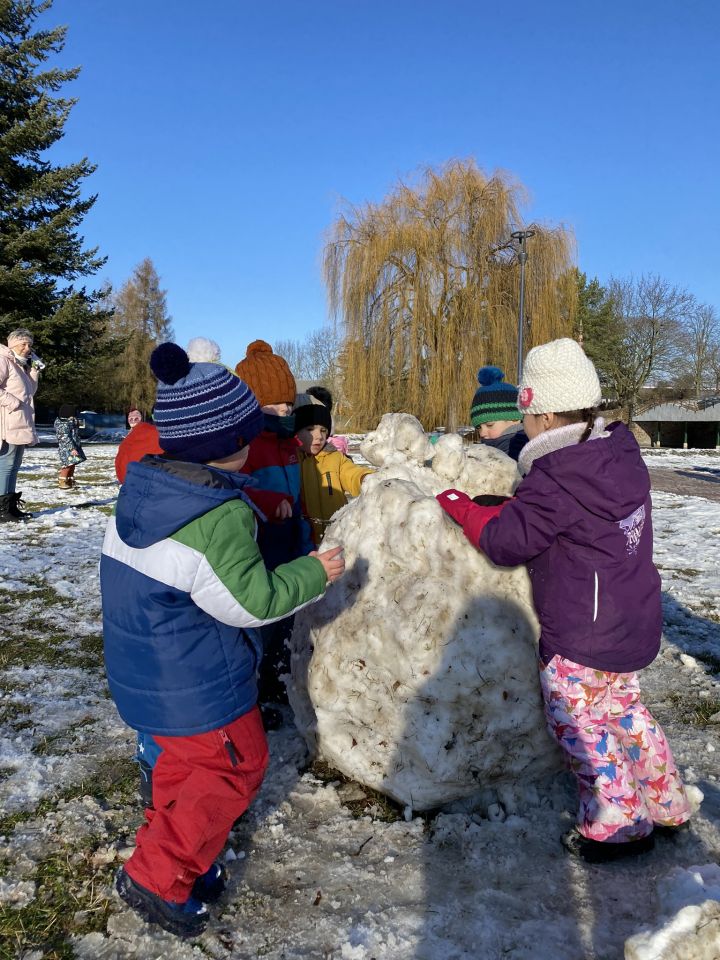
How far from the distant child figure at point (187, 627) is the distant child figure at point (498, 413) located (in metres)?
1.99

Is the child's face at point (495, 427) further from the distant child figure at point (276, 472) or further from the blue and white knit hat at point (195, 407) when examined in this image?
the blue and white knit hat at point (195, 407)

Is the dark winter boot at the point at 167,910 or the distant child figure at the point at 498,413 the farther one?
the distant child figure at the point at 498,413

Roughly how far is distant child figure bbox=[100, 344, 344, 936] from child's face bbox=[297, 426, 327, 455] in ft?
4.40

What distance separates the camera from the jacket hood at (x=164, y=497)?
5.69 ft

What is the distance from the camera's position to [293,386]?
3.10 metres

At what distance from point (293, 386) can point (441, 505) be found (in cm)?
115

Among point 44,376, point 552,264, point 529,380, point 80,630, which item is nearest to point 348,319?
point 552,264

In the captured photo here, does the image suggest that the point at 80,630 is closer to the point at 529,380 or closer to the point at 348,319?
the point at 529,380

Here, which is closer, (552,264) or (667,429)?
(552,264)

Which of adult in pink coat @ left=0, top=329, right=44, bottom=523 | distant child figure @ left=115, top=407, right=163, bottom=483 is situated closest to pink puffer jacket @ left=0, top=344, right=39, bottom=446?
adult in pink coat @ left=0, top=329, right=44, bottom=523

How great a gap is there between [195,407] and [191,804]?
3.62 feet

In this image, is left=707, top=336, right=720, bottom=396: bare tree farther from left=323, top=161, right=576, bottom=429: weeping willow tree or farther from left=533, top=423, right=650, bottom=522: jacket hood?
left=533, top=423, right=650, bottom=522: jacket hood

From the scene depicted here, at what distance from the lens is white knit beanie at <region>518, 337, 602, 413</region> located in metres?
2.12

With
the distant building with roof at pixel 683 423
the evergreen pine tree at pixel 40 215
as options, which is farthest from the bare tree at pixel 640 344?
the evergreen pine tree at pixel 40 215
